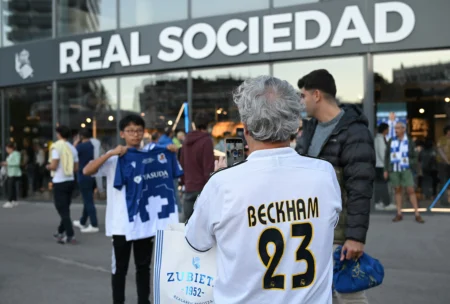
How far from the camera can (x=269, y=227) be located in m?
1.86

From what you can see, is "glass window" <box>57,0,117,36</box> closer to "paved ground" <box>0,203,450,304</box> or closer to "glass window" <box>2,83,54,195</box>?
"glass window" <box>2,83,54,195</box>

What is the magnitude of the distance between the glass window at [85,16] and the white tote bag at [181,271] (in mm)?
11795

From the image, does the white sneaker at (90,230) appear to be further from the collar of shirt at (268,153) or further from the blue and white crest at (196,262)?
the collar of shirt at (268,153)

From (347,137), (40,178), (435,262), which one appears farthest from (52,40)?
(347,137)

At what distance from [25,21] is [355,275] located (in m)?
14.4

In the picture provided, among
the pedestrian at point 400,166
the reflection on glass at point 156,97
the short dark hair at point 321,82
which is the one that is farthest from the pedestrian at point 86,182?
the short dark hair at point 321,82

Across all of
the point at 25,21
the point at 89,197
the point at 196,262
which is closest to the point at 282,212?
the point at 196,262

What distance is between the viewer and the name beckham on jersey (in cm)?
185

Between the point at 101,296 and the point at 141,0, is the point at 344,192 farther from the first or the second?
the point at 141,0

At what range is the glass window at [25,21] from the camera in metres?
14.6

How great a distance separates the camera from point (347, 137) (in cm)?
315

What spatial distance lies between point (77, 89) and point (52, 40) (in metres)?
1.61

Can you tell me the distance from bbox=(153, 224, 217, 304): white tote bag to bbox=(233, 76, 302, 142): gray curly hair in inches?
22.2

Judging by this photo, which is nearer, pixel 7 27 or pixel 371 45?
pixel 371 45
